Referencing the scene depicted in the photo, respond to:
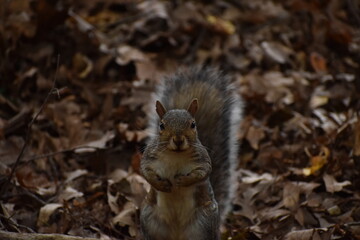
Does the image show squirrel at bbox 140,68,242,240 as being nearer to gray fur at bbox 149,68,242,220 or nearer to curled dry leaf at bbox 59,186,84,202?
gray fur at bbox 149,68,242,220

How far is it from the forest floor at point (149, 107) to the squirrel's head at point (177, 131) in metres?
0.76

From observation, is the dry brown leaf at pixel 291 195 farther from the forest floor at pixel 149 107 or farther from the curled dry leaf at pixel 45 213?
the curled dry leaf at pixel 45 213

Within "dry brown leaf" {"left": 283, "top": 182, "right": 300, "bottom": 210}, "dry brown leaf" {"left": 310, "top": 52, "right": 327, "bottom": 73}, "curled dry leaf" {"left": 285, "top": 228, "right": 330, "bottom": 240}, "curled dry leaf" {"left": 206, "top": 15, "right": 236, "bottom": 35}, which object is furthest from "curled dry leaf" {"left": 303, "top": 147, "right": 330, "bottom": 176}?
"curled dry leaf" {"left": 206, "top": 15, "right": 236, "bottom": 35}

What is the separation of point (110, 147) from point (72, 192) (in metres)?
0.69

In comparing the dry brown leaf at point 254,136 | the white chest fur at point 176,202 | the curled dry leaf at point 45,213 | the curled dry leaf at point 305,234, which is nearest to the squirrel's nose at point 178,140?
the white chest fur at point 176,202

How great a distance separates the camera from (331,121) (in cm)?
474

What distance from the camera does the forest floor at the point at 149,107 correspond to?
3.61 meters

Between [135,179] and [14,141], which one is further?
[14,141]

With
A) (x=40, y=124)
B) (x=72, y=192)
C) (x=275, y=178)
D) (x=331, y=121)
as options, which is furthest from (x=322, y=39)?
(x=72, y=192)

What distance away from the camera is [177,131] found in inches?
104

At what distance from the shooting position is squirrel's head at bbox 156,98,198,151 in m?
2.62

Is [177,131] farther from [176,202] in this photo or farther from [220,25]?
[220,25]

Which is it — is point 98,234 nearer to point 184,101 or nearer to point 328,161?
point 184,101

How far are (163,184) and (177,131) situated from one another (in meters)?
0.23
